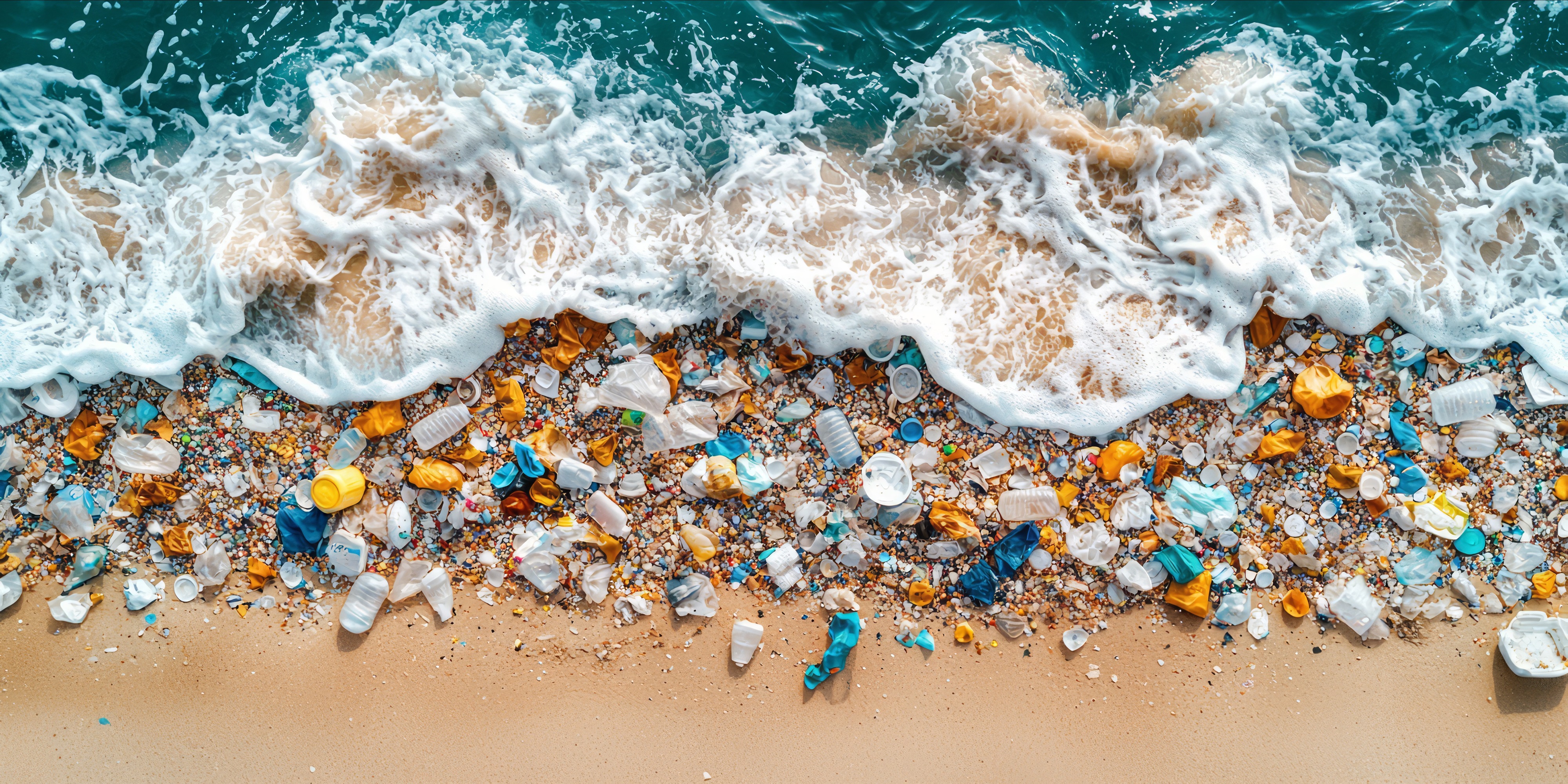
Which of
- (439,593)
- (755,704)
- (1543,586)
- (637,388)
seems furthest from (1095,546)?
(439,593)

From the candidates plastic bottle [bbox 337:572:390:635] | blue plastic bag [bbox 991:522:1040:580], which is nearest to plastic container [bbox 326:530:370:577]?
plastic bottle [bbox 337:572:390:635]

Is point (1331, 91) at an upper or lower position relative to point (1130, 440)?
upper

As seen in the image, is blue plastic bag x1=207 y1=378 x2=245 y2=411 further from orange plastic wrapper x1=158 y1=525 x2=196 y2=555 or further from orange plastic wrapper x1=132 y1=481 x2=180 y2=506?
orange plastic wrapper x1=158 y1=525 x2=196 y2=555

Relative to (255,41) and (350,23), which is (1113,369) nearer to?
(350,23)

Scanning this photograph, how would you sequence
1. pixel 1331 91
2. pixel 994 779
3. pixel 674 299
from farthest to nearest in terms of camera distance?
pixel 1331 91 → pixel 674 299 → pixel 994 779

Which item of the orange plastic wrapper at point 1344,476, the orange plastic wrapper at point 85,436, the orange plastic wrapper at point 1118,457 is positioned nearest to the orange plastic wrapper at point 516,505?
the orange plastic wrapper at point 85,436

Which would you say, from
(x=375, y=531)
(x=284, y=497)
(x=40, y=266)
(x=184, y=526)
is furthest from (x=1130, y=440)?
(x=40, y=266)

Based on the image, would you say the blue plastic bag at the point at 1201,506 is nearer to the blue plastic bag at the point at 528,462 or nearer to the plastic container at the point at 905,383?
the plastic container at the point at 905,383
